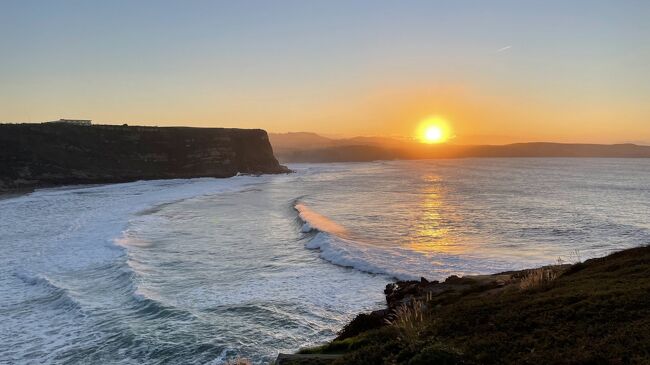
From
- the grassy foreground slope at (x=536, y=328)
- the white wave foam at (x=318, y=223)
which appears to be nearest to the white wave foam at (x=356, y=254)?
the white wave foam at (x=318, y=223)

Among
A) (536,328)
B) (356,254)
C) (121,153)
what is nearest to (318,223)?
(356,254)

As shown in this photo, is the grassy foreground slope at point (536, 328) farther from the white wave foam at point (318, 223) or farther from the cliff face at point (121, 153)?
the cliff face at point (121, 153)

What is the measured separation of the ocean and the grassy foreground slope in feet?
12.0

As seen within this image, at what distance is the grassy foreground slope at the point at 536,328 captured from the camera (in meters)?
6.84

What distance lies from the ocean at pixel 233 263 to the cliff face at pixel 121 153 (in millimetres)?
46557

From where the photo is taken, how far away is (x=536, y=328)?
802cm

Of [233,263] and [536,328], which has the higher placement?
[536,328]

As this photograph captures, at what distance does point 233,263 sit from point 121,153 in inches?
3788

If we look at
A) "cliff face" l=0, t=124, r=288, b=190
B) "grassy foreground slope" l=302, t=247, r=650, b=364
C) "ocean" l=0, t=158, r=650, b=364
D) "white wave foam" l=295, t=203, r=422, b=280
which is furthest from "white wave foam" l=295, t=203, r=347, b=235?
"cliff face" l=0, t=124, r=288, b=190

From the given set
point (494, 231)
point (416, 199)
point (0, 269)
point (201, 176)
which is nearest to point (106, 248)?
point (0, 269)

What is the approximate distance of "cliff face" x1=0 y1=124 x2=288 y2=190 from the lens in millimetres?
86062

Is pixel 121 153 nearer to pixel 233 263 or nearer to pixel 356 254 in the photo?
pixel 233 263

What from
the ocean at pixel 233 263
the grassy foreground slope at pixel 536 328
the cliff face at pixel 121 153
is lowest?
the ocean at pixel 233 263

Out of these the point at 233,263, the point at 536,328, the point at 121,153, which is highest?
the point at 121,153
